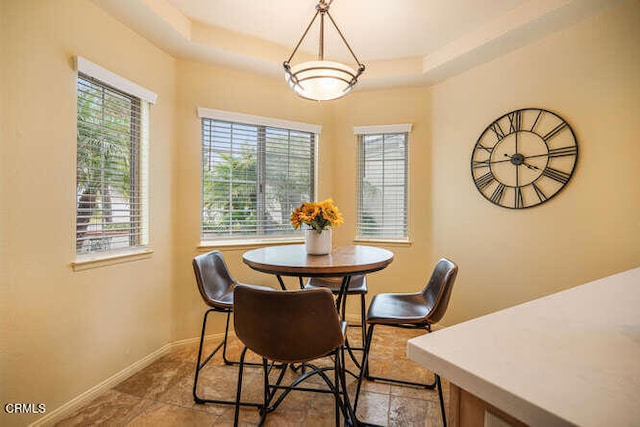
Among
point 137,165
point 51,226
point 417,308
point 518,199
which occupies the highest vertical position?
point 137,165

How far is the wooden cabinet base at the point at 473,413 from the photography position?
567 millimetres

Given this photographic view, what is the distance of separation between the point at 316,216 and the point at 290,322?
904 mm

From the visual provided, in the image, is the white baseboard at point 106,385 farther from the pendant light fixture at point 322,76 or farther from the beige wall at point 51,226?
the pendant light fixture at point 322,76

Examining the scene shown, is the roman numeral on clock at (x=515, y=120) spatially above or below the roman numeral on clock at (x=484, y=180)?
above

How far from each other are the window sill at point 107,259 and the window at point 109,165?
6 cm

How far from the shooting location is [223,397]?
83.8 inches

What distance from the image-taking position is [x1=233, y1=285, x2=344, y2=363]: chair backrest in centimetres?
138

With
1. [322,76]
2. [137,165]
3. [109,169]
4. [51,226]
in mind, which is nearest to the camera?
[51,226]

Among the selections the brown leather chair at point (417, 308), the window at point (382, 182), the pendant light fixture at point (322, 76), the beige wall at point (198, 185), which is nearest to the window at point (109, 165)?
the beige wall at point (198, 185)

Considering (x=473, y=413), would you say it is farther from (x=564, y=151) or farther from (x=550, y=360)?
(x=564, y=151)

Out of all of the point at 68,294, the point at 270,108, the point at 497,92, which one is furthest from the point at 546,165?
the point at 68,294

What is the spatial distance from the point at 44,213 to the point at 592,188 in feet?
11.7

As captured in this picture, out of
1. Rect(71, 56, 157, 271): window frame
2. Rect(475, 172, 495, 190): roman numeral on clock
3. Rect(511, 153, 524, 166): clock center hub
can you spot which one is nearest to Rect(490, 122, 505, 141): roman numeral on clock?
Rect(511, 153, 524, 166): clock center hub

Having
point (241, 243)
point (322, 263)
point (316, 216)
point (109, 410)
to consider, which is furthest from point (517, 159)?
point (109, 410)
